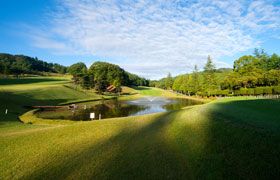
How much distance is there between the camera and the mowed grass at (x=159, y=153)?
6598 millimetres

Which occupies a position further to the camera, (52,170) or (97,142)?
(97,142)

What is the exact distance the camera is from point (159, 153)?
26.8ft

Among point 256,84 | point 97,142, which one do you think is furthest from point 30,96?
point 256,84

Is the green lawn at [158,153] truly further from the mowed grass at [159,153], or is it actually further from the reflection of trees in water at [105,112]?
the reflection of trees in water at [105,112]

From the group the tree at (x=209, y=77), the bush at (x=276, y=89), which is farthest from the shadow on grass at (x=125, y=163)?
the tree at (x=209, y=77)

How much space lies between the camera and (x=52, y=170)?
768cm

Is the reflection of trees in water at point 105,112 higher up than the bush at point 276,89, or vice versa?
the bush at point 276,89

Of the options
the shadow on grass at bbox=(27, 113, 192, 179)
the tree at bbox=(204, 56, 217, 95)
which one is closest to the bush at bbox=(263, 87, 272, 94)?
the tree at bbox=(204, 56, 217, 95)

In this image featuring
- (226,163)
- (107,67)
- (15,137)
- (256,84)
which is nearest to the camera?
(226,163)

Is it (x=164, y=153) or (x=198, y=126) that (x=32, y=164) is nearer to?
(x=164, y=153)

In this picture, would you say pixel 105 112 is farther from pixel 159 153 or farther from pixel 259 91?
pixel 259 91

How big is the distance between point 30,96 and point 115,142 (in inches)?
1794

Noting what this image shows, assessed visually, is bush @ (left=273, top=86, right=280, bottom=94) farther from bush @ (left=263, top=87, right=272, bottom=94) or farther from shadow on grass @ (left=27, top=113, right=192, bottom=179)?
shadow on grass @ (left=27, top=113, right=192, bottom=179)

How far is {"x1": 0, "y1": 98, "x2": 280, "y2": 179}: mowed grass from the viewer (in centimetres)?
660
